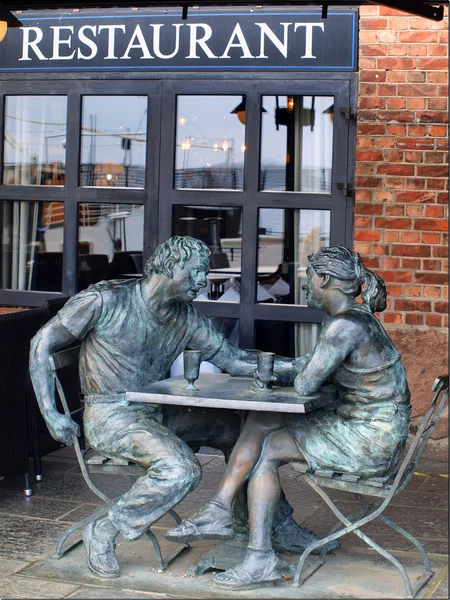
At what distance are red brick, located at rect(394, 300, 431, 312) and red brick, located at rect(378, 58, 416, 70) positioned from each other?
158cm

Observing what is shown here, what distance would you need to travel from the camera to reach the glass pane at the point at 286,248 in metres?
7.32

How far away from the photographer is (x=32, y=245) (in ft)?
25.9

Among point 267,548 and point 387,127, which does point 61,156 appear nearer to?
point 387,127

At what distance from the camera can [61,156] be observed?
7727mm

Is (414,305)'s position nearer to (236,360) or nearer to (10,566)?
(236,360)

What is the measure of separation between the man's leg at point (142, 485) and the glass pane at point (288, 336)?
9.06 feet

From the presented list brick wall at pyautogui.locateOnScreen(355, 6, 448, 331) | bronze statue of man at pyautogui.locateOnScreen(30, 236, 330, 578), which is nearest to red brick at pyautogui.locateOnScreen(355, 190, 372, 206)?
brick wall at pyautogui.locateOnScreen(355, 6, 448, 331)

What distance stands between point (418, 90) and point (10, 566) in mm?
4151

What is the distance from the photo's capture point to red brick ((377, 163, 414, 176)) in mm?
6988

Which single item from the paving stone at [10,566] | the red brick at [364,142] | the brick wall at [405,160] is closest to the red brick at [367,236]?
the brick wall at [405,160]

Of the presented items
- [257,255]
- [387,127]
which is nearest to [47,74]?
[257,255]

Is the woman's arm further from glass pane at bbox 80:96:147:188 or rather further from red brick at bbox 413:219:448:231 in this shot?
glass pane at bbox 80:96:147:188

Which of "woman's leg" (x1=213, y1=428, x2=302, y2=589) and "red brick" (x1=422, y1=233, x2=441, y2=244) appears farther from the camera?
"red brick" (x1=422, y1=233, x2=441, y2=244)

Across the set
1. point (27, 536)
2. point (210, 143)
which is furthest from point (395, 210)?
point (27, 536)
